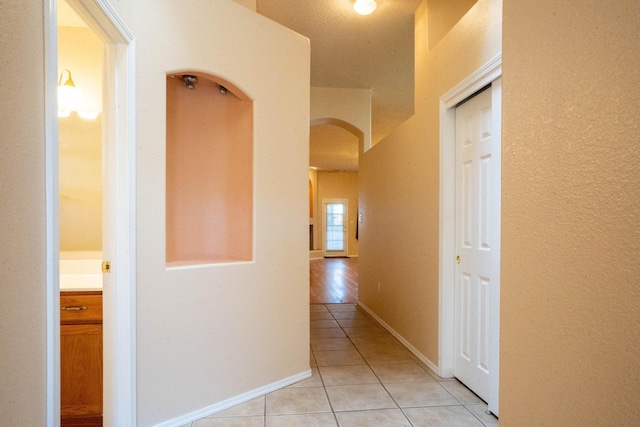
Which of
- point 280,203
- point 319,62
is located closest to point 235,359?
point 280,203

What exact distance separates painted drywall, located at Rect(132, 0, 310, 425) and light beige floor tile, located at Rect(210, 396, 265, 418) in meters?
0.08

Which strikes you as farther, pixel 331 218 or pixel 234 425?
pixel 331 218

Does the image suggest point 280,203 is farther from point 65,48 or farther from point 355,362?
point 65,48

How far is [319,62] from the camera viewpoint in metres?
4.50

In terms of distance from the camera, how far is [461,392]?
8.45 ft

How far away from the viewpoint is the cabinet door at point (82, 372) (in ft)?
6.51

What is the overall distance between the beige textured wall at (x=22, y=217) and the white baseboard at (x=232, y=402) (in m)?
1.17

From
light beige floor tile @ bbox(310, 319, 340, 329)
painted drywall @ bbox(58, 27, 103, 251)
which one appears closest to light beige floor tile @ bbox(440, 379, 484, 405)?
light beige floor tile @ bbox(310, 319, 340, 329)

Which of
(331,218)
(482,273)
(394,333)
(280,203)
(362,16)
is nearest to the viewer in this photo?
(482,273)

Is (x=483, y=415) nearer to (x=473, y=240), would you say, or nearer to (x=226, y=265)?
(x=473, y=240)

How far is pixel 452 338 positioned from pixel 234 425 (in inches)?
66.0

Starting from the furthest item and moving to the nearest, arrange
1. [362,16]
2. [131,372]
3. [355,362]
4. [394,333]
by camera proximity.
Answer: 1. [394,333]
2. [362,16]
3. [355,362]
4. [131,372]

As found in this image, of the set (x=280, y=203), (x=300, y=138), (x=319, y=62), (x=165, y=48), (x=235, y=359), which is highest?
(x=319, y=62)

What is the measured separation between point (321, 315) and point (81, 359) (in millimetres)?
3155
